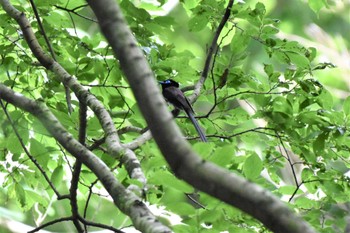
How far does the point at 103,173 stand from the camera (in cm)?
184

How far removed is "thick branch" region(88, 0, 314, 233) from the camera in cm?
95

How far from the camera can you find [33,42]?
9.28 ft

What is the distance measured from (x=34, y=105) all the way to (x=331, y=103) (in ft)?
4.51

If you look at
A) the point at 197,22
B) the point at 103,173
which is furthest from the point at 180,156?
the point at 197,22

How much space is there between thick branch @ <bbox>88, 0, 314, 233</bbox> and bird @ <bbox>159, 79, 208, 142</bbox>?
5.60ft

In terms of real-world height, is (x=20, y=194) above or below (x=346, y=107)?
below

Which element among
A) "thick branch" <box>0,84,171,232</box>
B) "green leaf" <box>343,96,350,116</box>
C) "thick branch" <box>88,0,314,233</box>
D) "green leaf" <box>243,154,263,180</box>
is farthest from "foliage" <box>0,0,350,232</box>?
"thick branch" <box>88,0,314,233</box>

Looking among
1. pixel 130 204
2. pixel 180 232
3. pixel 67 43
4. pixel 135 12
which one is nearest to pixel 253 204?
pixel 130 204

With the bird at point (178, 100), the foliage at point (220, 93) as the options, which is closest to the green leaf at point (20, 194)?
the foliage at point (220, 93)

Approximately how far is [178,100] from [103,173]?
1471 mm

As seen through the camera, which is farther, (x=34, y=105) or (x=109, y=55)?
(x=109, y=55)

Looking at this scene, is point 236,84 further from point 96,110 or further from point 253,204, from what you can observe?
point 253,204

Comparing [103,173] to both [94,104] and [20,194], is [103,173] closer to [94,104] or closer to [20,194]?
[94,104]

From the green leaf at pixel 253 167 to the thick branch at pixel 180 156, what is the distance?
1.11 metres
